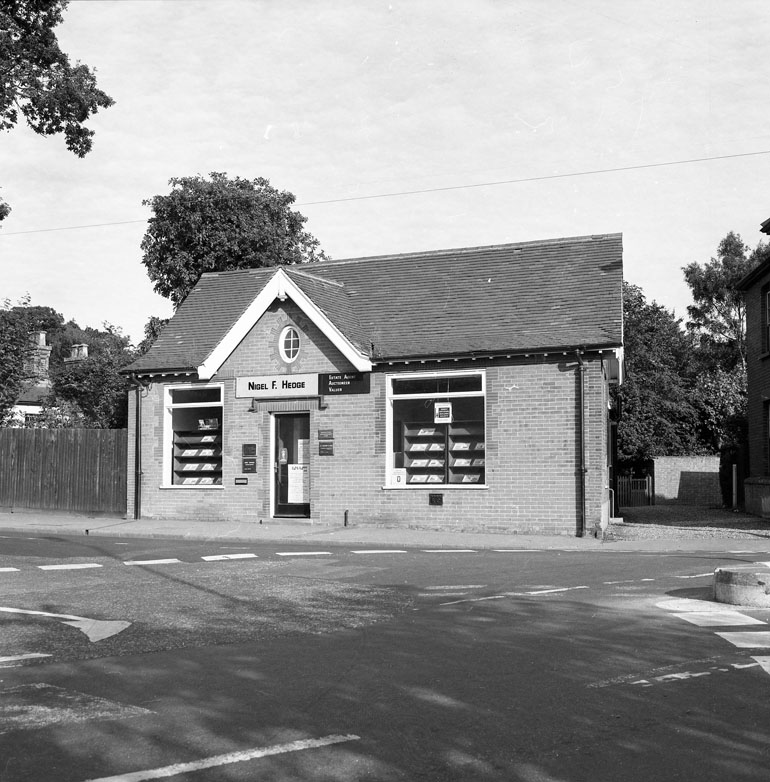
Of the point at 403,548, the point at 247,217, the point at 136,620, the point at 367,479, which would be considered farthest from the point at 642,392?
the point at 136,620

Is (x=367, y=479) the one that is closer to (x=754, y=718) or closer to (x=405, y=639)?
(x=405, y=639)

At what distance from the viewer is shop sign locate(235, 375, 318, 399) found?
2216 cm

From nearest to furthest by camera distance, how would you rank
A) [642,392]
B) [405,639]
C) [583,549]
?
[405,639] → [583,549] → [642,392]

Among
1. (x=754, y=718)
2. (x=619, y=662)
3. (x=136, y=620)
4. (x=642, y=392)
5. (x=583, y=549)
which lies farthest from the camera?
(x=642, y=392)

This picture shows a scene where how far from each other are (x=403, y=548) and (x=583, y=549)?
3.19 metres

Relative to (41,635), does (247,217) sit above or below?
above

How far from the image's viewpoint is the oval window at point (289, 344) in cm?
2245

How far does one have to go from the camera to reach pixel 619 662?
7.29 m

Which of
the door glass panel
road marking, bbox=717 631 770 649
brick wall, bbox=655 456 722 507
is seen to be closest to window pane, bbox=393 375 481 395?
the door glass panel

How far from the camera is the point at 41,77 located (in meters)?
22.5

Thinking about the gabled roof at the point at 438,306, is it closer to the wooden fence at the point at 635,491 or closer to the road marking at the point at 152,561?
the road marking at the point at 152,561

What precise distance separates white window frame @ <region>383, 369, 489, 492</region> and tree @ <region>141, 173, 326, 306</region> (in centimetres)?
1230

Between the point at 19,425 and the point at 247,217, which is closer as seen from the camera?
the point at 247,217

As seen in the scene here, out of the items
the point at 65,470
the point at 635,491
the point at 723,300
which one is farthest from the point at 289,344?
the point at 723,300
